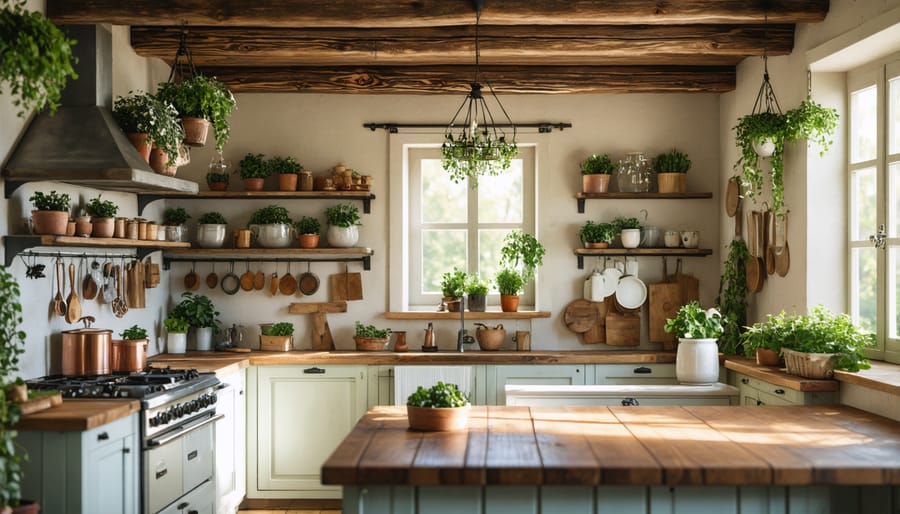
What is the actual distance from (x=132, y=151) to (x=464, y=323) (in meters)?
2.71

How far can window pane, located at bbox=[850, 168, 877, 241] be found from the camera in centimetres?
489

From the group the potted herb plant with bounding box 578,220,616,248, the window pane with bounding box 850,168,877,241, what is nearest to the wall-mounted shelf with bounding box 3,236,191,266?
the potted herb plant with bounding box 578,220,616,248

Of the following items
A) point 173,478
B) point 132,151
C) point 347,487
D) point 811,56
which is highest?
point 811,56

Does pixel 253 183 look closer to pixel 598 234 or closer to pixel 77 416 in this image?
pixel 598 234

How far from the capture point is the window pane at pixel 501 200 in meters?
6.74

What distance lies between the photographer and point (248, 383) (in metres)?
6.00

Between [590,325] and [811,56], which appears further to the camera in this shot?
[590,325]

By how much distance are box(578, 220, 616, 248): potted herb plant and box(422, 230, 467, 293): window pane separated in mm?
942

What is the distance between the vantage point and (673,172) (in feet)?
20.9

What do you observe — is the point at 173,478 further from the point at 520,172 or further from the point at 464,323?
the point at 520,172

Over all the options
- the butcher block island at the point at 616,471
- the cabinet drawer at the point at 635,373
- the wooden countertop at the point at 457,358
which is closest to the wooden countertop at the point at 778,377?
the cabinet drawer at the point at 635,373

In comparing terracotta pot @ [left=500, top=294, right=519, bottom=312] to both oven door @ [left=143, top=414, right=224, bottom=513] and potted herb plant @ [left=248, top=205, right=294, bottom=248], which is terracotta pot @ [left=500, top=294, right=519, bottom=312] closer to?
potted herb plant @ [left=248, top=205, right=294, bottom=248]

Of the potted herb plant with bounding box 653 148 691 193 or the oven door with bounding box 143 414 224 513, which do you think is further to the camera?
the potted herb plant with bounding box 653 148 691 193

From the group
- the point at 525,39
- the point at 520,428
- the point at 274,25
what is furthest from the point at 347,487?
the point at 525,39
